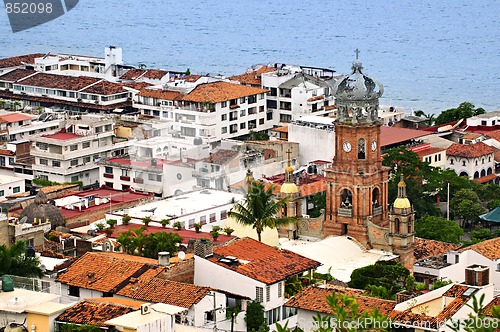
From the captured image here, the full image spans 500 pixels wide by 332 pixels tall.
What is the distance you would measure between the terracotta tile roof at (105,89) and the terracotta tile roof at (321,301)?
49441mm

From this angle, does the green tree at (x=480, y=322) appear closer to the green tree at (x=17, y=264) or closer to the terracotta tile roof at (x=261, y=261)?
the terracotta tile roof at (x=261, y=261)

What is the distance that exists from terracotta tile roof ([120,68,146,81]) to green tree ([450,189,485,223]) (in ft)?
103

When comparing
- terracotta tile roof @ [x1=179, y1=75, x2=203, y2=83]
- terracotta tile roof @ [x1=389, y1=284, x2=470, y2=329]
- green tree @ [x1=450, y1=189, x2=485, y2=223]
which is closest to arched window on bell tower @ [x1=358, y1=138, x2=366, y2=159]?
green tree @ [x1=450, y1=189, x2=485, y2=223]

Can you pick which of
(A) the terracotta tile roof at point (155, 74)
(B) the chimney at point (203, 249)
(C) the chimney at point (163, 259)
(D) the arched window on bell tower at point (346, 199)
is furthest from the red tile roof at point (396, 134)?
(C) the chimney at point (163, 259)

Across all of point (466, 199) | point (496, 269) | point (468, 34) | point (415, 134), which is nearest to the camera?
point (496, 269)

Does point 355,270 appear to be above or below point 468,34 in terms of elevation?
above

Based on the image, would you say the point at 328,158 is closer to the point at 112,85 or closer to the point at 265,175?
the point at 265,175

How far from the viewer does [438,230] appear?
5825 centimetres

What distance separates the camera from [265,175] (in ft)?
225

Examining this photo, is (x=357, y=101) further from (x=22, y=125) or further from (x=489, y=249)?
(x=22, y=125)

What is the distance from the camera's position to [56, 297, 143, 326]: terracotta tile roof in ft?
111

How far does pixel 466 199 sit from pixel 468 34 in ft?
371

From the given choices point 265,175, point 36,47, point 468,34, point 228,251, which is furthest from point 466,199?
point 468,34

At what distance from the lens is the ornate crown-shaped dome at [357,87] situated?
2019 inches
